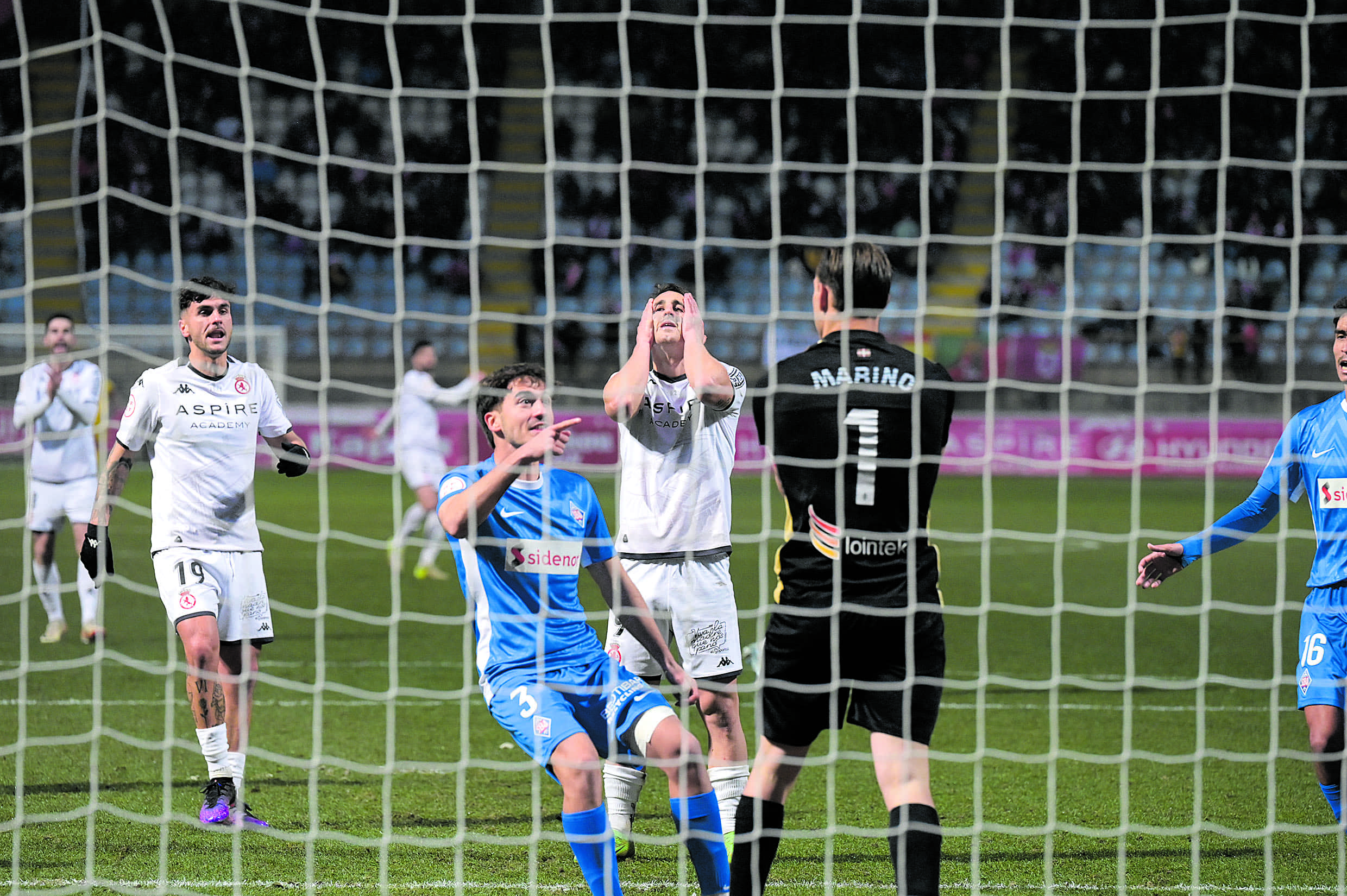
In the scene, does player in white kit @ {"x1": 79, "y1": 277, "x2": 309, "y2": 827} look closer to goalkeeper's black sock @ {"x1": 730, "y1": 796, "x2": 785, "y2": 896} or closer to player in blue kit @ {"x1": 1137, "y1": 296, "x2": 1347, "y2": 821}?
goalkeeper's black sock @ {"x1": 730, "y1": 796, "x2": 785, "y2": 896}

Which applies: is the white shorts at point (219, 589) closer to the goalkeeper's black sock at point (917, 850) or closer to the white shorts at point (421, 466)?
the goalkeeper's black sock at point (917, 850)

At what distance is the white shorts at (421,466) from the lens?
10.8m

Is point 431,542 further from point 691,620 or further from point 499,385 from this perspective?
point 499,385

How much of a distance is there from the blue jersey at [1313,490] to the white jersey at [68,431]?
265 inches

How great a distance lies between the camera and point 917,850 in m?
3.34

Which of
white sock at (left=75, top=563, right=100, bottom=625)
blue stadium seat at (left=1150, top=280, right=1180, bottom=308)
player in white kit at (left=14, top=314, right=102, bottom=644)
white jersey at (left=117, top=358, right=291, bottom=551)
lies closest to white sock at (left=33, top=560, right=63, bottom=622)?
player in white kit at (left=14, top=314, right=102, bottom=644)

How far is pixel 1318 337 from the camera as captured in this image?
22016 mm

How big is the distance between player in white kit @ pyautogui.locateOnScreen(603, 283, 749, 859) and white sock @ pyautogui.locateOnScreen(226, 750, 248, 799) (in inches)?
54.5

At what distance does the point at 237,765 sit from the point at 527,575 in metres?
1.83

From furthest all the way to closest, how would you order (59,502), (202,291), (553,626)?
(59,502), (202,291), (553,626)

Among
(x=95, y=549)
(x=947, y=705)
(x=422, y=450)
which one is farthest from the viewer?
(x=422, y=450)

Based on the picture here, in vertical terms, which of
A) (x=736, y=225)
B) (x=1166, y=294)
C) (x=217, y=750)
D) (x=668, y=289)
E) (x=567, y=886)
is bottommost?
(x=567, y=886)

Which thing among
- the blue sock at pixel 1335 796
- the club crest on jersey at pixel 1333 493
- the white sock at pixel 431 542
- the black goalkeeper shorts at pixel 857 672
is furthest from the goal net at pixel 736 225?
the black goalkeeper shorts at pixel 857 672

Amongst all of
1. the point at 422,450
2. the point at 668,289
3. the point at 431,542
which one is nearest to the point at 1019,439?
the point at 431,542
